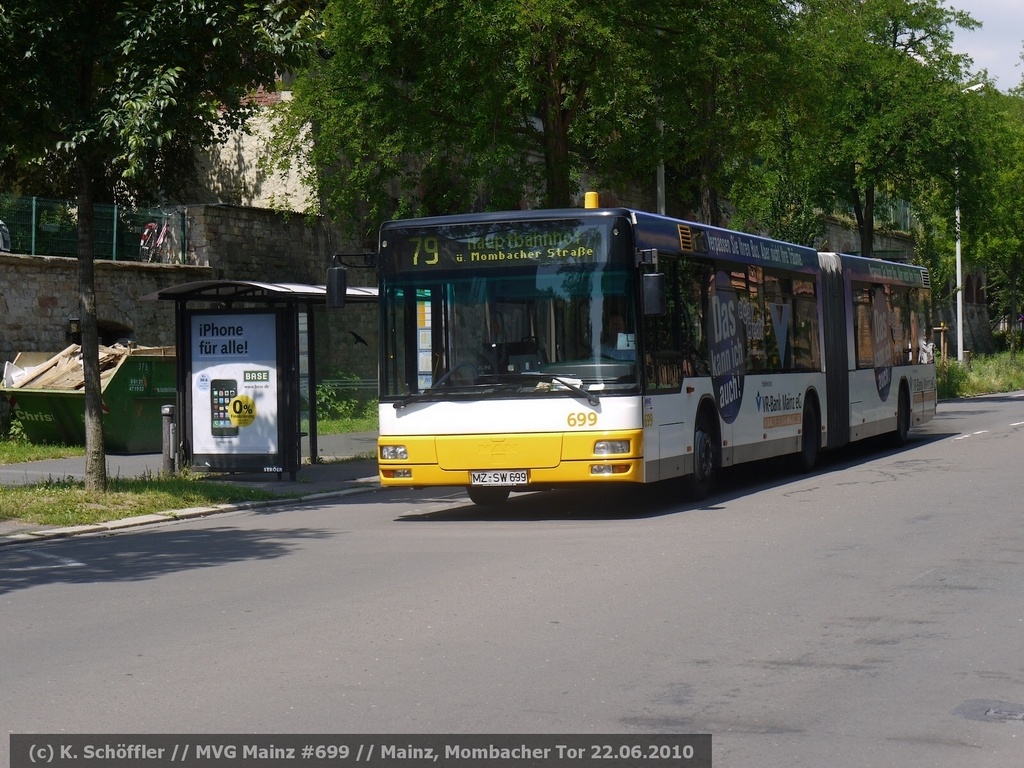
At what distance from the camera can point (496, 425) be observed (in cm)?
1420

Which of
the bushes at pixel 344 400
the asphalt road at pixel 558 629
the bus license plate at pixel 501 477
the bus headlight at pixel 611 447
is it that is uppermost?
the bushes at pixel 344 400

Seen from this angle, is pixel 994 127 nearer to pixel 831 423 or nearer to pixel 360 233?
pixel 360 233

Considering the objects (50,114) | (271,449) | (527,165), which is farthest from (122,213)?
(50,114)

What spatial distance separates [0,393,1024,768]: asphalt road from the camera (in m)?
6.15

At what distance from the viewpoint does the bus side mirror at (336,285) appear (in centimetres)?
1444

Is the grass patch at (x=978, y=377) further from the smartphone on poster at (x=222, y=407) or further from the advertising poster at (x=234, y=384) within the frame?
the smartphone on poster at (x=222, y=407)

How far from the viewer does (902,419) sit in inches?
956

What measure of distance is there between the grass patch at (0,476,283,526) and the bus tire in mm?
7019

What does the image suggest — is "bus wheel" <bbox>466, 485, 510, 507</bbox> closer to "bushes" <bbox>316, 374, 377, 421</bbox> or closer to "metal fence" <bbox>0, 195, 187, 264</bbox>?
"metal fence" <bbox>0, 195, 187, 264</bbox>

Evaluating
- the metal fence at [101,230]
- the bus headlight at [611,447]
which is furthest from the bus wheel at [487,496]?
the metal fence at [101,230]

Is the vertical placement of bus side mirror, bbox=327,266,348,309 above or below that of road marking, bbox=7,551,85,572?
above

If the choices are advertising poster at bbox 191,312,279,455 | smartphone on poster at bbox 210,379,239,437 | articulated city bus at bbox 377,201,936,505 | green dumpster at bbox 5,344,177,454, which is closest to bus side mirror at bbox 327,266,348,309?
articulated city bus at bbox 377,201,936,505

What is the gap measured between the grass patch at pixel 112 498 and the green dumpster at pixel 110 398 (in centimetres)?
430

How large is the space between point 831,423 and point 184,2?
10431 mm
